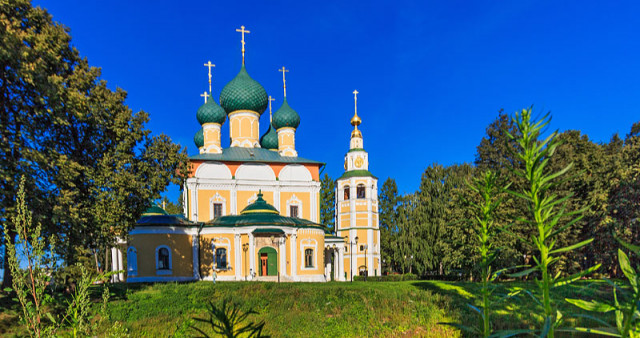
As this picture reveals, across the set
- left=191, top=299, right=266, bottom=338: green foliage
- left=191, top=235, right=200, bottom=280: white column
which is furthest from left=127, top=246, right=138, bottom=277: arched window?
left=191, top=299, right=266, bottom=338: green foliage

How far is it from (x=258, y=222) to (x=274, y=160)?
8048mm

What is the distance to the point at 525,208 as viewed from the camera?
19.7 m

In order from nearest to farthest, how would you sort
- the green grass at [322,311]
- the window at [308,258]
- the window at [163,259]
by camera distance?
the green grass at [322,311]
the window at [163,259]
the window at [308,258]

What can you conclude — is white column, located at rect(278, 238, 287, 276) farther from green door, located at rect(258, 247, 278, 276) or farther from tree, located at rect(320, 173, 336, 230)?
tree, located at rect(320, 173, 336, 230)

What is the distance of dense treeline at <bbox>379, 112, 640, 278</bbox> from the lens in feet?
67.9

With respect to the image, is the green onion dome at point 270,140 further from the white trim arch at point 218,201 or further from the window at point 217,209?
the window at point 217,209

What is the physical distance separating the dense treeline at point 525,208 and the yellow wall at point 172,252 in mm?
16018

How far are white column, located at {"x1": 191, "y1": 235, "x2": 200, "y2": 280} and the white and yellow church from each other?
6cm

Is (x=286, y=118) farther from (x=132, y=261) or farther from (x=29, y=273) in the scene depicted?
(x=29, y=273)

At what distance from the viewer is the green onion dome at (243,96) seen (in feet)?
118

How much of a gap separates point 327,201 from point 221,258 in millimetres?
23673

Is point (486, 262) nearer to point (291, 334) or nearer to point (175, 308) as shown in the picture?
point (291, 334)

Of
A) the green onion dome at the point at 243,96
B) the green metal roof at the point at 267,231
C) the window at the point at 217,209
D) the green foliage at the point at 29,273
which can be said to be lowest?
the green metal roof at the point at 267,231

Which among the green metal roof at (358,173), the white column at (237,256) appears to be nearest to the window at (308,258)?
the white column at (237,256)
